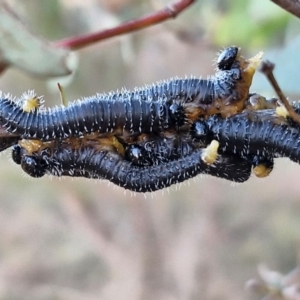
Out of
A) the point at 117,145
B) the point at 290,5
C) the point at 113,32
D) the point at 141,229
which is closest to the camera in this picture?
the point at 290,5

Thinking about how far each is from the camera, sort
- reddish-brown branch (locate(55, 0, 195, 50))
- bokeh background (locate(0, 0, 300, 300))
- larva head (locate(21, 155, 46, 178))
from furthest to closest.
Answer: bokeh background (locate(0, 0, 300, 300))
reddish-brown branch (locate(55, 0, 195, 50))
larva head (locate(21, 155, 46, 178))

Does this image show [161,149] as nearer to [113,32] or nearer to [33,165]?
[33,165]

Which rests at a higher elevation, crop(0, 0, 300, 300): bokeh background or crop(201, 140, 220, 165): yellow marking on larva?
crop(0, 0, 300, 300): bokeh background

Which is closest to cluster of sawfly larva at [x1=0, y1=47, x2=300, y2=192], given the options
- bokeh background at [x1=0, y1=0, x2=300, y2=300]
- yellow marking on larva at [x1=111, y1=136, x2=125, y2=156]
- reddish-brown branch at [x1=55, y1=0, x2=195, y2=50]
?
yellow marking on larva at [x1=111, y1=136, x2=125, y2=156]

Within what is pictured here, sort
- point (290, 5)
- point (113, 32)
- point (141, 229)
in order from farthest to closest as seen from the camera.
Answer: point (141, 229), point (113, 32), point (290, 5)

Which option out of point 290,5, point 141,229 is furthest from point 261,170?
point 141,229

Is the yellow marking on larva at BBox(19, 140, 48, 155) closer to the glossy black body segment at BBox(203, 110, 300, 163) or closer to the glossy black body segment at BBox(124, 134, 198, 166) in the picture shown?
the glossy black body segment at BBox(124, 134, 198, 166)

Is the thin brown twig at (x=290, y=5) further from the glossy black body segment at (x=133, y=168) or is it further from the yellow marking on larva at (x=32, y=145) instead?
the yellow marking on larva at (x=32, y=145)
